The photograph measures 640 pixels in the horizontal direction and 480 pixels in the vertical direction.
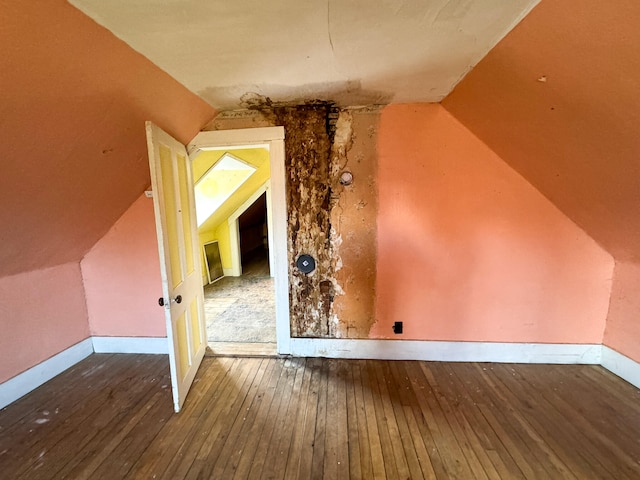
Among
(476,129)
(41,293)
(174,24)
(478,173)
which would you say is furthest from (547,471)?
(41,293)

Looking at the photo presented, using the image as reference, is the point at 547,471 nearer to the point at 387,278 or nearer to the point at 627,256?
the point at 387,278

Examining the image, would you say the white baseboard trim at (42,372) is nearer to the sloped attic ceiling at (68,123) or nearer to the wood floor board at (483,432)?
the sloped attic ceiling at (68,123)

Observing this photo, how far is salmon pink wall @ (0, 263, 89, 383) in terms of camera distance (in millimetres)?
1965

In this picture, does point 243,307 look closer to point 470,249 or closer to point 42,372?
point 42,372

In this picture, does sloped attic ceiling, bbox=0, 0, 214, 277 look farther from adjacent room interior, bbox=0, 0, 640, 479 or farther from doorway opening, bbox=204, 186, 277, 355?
doorway opening, bbox=204, 186, 277, 355

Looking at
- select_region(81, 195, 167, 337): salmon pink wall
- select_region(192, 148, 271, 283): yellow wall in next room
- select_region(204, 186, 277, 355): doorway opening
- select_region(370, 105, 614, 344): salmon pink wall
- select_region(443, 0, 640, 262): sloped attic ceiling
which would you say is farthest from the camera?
select_region(192, 148, 271, 283): yellow wall in next room

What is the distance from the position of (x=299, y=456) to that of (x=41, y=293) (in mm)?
2307

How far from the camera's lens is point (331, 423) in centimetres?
174

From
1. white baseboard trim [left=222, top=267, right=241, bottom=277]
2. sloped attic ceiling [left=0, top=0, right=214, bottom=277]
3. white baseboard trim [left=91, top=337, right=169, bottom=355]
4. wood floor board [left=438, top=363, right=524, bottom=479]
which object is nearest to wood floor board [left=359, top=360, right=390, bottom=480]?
wood floor board [left=438, top=363, right=524, bottom=479]

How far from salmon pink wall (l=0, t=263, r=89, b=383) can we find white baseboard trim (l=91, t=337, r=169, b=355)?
0.15 m

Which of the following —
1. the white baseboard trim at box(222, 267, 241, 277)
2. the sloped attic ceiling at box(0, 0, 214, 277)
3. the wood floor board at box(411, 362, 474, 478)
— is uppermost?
the sloped attic ceiling at box(0, 0, 214, 277)

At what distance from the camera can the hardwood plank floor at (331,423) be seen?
146cm

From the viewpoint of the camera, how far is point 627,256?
2035 mm

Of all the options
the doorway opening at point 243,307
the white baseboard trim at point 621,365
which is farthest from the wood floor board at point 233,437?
the white baseboard trim at point 621,365
